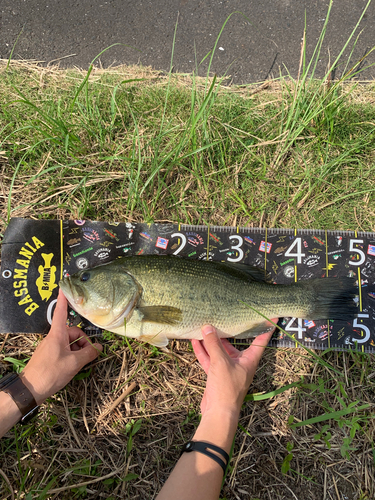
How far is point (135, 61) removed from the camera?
416 cm

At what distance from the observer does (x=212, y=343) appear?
294 cm

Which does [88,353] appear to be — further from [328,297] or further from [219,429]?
[328,297]

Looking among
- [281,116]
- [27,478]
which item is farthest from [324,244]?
[27,478]

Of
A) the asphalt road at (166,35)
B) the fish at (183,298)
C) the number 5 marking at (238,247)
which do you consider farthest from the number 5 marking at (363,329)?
the asphalt road at (166,35)

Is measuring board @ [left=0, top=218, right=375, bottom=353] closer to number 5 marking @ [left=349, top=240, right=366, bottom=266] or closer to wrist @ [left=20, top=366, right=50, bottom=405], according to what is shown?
number 5 marking @ [left=349, top=240, right=366, bottom=266]

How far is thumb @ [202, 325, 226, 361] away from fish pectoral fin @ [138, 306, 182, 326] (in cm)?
36

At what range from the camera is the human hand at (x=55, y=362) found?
9.76 ft

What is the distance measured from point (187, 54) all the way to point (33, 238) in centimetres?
324

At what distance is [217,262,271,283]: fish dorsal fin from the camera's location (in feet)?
10.9

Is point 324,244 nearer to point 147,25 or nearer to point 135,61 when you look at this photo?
point 135,61

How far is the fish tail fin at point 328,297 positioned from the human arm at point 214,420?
745mm

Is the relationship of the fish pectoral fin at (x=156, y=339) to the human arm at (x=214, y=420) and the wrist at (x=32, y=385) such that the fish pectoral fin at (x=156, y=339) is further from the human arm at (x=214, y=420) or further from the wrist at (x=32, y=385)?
the wrist at (x=32, y=385)

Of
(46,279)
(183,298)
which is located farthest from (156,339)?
(46,279)

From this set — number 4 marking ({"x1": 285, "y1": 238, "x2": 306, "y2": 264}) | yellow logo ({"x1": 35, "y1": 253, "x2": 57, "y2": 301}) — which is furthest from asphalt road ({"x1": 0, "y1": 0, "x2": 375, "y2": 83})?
yellow logo ({"x1": 35, "y1": 253, "x2": 57, "y2": 301})
